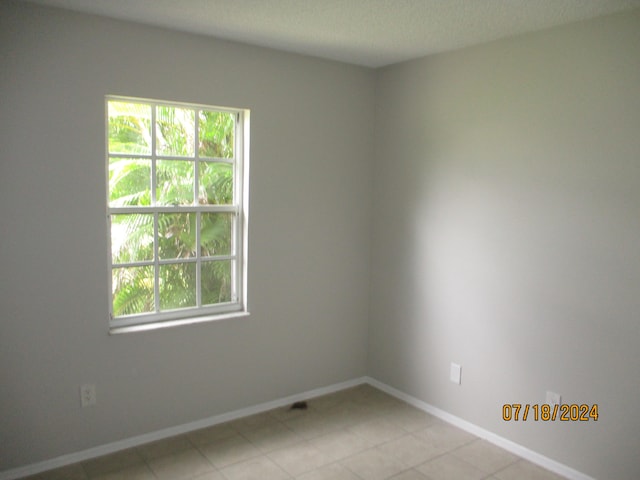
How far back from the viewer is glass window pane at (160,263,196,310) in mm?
3111

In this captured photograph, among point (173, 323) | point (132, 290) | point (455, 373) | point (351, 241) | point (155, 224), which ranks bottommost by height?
point (455, 373)

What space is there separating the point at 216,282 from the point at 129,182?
0.84 m

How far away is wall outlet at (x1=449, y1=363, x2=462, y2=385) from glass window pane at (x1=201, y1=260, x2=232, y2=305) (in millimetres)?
1556

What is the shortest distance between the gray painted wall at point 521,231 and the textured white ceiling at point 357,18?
0.22m

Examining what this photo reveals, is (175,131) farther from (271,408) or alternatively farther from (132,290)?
(271,408)

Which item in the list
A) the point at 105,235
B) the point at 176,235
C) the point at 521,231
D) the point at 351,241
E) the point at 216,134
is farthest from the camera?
the point at 351,241

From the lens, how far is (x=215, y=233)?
3.28 meters

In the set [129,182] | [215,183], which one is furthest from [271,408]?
[129,182]

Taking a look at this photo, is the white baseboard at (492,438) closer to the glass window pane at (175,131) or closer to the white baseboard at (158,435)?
the white baseboard at (158,435)

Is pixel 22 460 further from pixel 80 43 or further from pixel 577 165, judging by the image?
pixel 577 165

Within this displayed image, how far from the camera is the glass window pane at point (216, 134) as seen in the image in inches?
125

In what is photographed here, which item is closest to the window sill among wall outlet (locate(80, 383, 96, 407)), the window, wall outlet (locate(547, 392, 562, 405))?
the window

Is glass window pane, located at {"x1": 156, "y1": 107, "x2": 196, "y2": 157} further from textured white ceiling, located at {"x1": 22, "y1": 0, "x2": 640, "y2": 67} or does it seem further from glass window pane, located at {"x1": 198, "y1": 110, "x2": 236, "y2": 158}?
textured white ceiling, located at {"x1": 22, "y1": 0, "x2": 640, "y2": 67}

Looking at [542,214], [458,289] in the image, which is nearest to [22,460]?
[458,289]
